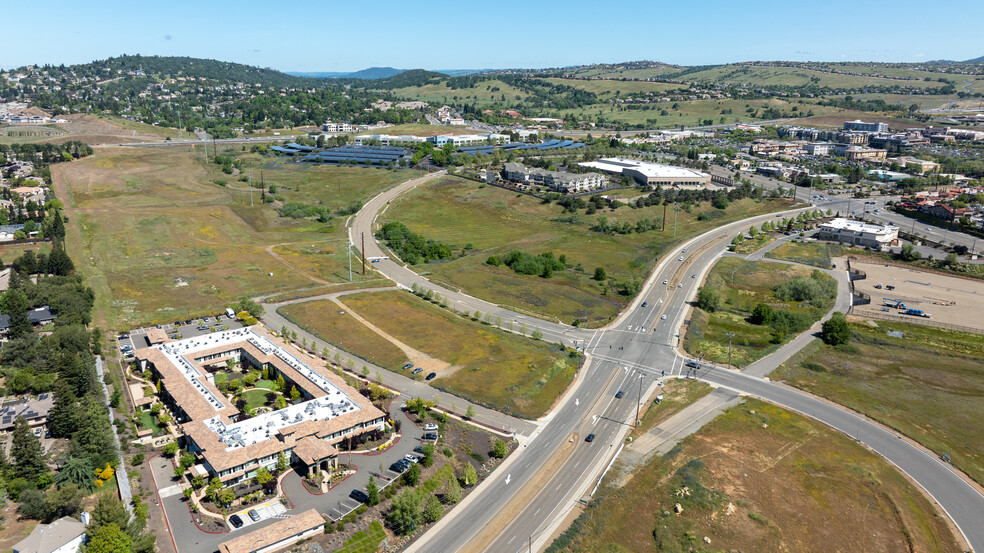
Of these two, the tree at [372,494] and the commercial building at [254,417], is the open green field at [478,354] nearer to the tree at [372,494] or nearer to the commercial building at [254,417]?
the commercial building at [254,417]

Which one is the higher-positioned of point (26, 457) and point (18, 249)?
point (18, 249)

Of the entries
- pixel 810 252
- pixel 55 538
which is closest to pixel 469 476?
pixel 55 538

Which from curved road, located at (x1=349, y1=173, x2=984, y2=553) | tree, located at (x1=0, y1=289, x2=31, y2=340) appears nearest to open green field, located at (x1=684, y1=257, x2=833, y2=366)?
curved road, located at (x1=349, y1=173, x2=984, y2=553)

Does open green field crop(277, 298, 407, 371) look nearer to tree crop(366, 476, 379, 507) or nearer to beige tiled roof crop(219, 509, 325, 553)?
tree crop(366, 476, 379, 507)

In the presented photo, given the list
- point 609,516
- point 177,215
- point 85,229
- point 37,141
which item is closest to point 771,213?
point 609,516

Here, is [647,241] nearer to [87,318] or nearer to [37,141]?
[87,318]

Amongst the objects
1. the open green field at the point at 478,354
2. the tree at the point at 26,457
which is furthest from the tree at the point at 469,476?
the tree at the point at 26,457

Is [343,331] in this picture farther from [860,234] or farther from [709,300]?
[860,234]
